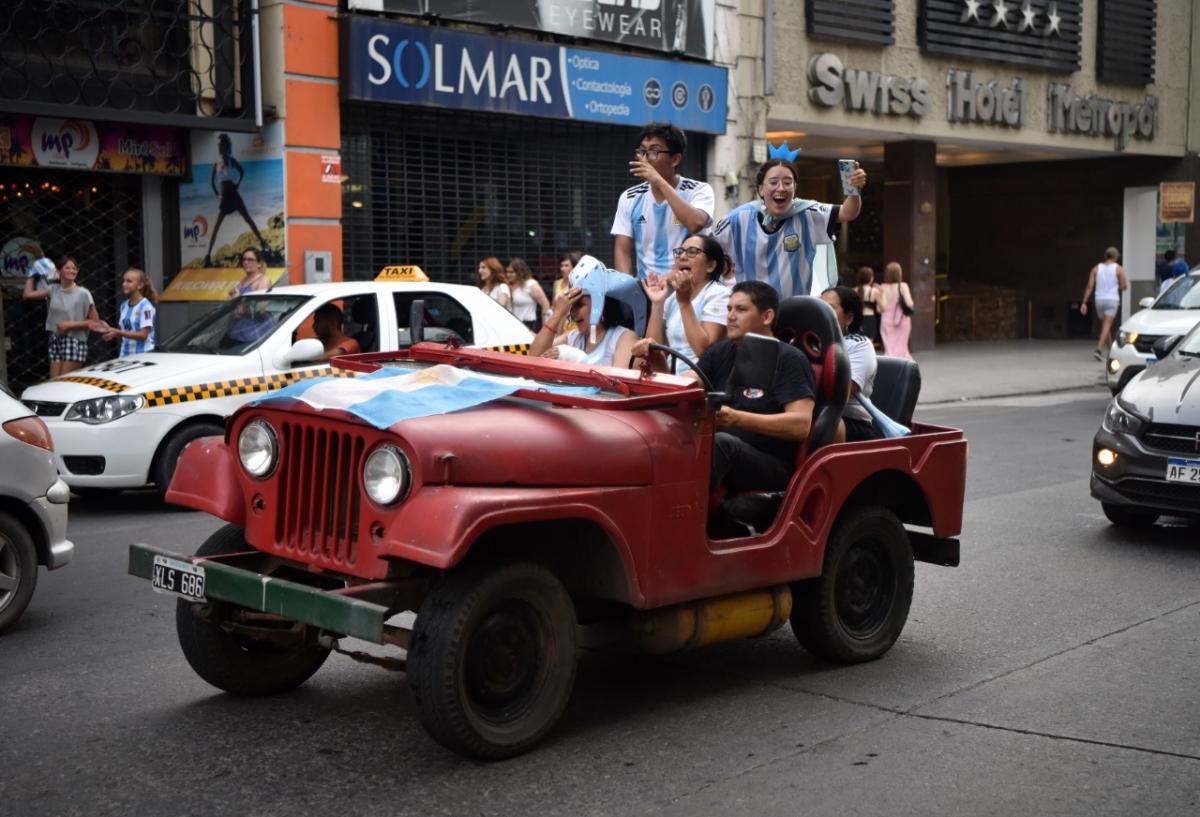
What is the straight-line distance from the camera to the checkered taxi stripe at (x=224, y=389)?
10.3 m

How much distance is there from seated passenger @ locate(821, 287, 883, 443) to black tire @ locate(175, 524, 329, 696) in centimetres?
248

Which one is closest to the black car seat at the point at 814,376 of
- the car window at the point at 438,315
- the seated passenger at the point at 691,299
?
the seated passenger at the point at 691,299

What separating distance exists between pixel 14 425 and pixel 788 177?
3875mm

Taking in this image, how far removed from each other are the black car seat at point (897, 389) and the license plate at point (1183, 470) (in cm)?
266

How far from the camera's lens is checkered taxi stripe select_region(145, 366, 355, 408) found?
1034 cm

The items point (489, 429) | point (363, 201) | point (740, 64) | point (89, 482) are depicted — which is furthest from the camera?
point (740, 64)

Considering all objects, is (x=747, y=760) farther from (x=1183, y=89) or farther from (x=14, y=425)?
(x=1183, y=89)

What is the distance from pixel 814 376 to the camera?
20.0 ft

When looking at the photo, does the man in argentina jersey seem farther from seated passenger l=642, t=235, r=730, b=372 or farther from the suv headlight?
the suv headlight

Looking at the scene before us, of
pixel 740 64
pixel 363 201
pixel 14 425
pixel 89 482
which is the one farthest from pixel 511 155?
pixel 14 425

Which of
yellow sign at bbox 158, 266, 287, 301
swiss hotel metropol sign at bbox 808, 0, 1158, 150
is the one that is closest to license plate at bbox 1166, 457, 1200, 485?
yellow sign at bbox 158, 266, 287, 301

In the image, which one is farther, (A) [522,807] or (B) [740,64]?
(B) [740,64]

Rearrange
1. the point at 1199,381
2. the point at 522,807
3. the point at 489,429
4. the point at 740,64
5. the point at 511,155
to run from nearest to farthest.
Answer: the point at 522,807 < the point at 489,429 < the point at 1199,381 < the point at 511,155 < the point at 740,64

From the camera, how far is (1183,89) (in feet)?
103
